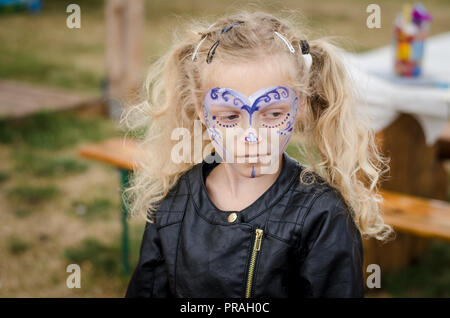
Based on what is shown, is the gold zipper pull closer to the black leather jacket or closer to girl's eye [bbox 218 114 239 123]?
the black leather jacket

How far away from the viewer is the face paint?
4.96 ft

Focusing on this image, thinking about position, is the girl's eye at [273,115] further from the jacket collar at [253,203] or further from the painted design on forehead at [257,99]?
the jacket collar at [253,203]

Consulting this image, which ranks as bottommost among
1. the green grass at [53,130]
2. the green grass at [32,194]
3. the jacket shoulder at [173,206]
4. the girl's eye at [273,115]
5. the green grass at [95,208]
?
the green grass at [95,208]

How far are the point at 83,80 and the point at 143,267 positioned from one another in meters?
6.41

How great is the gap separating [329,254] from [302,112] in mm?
451

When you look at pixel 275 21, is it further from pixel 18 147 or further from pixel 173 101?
pixel 18 147

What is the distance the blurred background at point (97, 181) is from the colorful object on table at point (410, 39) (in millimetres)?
163

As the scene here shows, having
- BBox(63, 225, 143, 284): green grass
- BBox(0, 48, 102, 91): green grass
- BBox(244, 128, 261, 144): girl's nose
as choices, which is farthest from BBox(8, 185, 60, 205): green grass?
BBox(0, 48, 102, 91): green grass

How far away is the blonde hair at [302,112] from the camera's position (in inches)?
62.6

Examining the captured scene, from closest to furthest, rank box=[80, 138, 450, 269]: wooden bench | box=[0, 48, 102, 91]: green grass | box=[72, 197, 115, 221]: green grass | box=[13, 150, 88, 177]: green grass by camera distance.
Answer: box=[80, 138, 450, 269]: wooden bench < box=[72, 197, 115, 221]: green grass < box=[13, 150, 88, 177]: green grass < box=[0, 48, 102, 91]: green grass

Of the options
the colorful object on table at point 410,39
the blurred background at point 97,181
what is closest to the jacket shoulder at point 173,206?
the blurred background at point 97,181

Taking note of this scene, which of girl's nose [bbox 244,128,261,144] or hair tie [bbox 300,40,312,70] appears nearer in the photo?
girl's nose [bbox 244,128,261,144]

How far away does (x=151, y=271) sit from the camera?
→ 5.87ft

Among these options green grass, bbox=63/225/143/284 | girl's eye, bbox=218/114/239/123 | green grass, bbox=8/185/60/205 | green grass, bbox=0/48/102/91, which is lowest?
green grass, bbox=63/225/143/284
